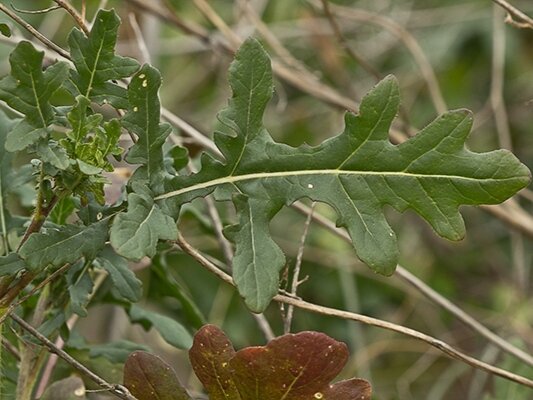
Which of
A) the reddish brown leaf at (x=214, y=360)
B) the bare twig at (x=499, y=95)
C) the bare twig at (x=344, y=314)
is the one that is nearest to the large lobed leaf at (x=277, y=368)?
the reddish brown leaf at (x=214, y=360)

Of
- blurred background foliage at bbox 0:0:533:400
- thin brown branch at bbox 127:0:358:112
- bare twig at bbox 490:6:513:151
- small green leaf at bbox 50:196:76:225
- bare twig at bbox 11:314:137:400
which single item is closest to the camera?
bare twig at bbox 11:314:137:400

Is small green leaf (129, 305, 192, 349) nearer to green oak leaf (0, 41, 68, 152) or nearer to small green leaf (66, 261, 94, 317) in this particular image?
small green leaf (66, 261, 94, 317)

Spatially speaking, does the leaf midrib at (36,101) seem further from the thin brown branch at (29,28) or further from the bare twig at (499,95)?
the bare twig at (499,95)

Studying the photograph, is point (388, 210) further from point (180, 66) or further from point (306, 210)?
point (306, 210)

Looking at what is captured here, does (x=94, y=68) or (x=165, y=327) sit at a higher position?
(x=94, y=68)

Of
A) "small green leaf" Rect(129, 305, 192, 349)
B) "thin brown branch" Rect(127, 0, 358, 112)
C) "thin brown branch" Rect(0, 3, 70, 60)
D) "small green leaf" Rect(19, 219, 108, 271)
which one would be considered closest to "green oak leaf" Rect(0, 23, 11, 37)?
"thin brown branch" Rect(0, 3, 70, 60)

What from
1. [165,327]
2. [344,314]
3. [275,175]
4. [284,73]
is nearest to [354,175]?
[275,175]

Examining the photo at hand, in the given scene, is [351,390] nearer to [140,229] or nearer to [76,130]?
[140,229]
